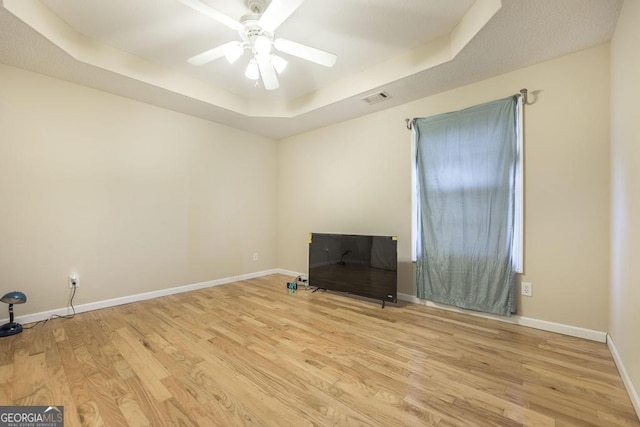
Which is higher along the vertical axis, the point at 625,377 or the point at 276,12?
the point at 276,12

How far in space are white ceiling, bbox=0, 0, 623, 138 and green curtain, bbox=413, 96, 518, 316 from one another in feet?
1.55

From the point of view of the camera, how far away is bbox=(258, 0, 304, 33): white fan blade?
5.44ft

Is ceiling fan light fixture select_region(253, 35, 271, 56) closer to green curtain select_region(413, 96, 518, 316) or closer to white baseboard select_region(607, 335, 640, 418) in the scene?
green curtain select_region(413, 96, 518, 316)

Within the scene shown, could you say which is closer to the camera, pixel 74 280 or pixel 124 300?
pixel 74 280

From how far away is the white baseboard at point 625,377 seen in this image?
141 centimetres

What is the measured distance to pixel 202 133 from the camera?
388cm

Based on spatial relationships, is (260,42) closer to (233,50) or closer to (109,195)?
(233,50)

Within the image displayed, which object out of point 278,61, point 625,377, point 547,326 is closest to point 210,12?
point 278,61

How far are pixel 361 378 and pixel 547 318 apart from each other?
74.7 inches

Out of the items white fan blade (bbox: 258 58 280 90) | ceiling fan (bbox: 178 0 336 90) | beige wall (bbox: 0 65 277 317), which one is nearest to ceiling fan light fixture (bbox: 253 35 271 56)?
ceiling fan (bbox: 178 0 336 90)

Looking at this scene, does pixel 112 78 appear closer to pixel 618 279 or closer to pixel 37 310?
pixel 37 310

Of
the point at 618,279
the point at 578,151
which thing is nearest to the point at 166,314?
the point at 618,279

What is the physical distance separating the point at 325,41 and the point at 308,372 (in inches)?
109

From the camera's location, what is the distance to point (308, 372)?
5.84ft
